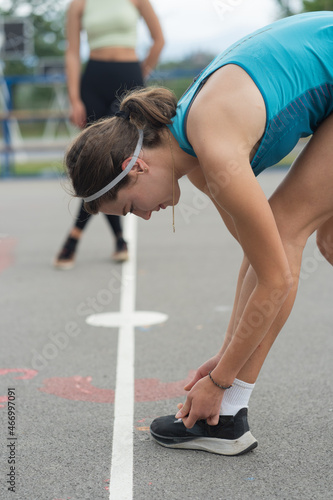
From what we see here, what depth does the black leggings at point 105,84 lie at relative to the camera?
5223 millimetres

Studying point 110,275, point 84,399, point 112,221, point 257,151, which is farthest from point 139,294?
point 257,151

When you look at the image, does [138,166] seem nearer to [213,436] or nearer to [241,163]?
[241,163]

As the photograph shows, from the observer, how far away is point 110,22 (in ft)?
17.0

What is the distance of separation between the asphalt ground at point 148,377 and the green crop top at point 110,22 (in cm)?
167

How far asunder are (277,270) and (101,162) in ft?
2.08

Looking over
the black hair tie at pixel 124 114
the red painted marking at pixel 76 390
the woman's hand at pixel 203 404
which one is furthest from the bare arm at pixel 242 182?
the red painted marking at pixel 76 390

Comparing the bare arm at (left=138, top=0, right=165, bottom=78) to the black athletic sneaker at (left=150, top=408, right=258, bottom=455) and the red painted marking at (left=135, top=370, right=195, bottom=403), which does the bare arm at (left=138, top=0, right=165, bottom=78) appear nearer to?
the red painted marking at (left=135, top=370, right=195, bottom=403)

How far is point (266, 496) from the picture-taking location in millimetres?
2033

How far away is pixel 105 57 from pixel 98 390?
3122 millimetres

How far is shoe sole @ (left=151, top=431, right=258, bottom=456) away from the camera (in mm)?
2324

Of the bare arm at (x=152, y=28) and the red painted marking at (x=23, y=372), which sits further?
the bare arm at (x=152, y=28)

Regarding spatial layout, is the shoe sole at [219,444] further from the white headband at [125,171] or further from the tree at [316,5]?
the tree at [316,5]

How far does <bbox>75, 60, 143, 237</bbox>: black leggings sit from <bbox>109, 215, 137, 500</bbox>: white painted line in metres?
1.44

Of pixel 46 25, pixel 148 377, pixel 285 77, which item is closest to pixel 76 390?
pixel 148 377
